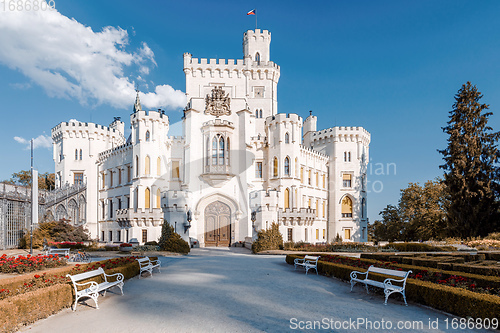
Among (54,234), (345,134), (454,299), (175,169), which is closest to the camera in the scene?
A: (454,299)

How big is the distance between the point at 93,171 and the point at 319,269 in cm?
3872

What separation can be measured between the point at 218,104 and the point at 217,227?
1390 centimetres

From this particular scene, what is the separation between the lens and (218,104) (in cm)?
3744

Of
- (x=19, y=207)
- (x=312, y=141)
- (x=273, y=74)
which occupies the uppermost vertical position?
(x=273, y=74)

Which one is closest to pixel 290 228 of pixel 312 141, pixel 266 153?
pixel 266 153

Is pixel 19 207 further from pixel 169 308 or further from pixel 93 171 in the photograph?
pixel 169 308

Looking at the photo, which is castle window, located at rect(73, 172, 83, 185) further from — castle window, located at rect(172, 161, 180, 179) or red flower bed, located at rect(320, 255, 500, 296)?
red flower bed, located at rect(320, 255, 500, 296)

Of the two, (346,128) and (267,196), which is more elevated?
(346,128)

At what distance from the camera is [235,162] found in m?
36.7

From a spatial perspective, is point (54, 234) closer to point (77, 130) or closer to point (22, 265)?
point (77, 130)

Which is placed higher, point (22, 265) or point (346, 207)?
point (346, 207)

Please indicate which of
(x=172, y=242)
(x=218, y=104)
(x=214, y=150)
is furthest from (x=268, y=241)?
(x=218, y=104)

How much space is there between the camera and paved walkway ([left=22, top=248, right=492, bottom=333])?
7.88 m

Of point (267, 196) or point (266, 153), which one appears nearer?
point (267, 196)
